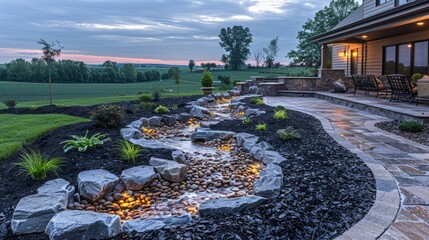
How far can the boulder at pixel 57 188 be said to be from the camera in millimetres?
3055

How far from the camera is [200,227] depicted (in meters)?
2.47

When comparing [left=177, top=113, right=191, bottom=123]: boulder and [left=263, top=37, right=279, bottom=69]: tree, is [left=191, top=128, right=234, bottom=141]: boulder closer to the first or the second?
[left=177, top=113, right=191, bottom=123]: boulder

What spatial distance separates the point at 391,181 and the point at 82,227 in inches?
120

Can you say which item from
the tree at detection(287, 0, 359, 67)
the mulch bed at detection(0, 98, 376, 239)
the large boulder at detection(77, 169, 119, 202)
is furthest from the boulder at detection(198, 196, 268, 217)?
the tree at detection(287, 0, 359, 67)

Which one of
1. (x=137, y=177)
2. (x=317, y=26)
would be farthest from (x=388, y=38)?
(x=317, y=26)

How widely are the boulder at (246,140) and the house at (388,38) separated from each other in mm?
5696

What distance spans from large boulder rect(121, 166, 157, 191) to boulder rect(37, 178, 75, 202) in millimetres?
556

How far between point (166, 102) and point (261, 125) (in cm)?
567

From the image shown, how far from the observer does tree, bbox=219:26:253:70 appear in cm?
3548

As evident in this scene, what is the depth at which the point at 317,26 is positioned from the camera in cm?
2739

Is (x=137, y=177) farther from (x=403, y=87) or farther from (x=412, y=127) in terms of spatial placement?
(x=403, y=87)

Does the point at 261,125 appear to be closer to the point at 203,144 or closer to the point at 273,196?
the point at 203,144

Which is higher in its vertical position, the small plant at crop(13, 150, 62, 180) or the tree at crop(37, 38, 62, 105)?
the tree at crop(37, 38, 62, 105)

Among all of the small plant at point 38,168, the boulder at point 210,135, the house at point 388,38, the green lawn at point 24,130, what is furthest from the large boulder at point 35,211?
Result: the house at point 388,38
